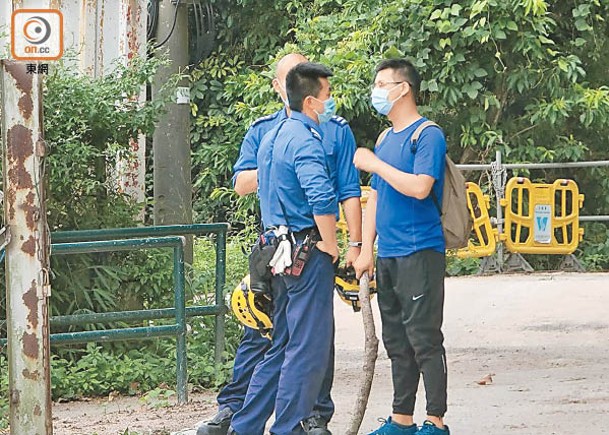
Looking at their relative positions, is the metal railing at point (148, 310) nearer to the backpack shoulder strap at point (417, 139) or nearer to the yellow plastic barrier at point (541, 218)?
the backpack shoulder strap at point (417, 139)

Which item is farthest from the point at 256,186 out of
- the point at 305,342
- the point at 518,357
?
the point at 518,357

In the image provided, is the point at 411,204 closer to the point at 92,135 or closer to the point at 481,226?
the point at 92,135

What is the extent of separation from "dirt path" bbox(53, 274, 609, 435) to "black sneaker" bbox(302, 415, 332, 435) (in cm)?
51

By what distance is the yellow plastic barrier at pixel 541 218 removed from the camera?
13.9 metres

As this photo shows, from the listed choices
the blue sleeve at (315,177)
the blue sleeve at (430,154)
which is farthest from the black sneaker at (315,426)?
the blue sleeve at (430,154)

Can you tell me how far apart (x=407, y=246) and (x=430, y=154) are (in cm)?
45

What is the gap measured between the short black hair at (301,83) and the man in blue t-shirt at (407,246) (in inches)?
13.2

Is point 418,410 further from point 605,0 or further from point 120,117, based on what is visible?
point 605,0

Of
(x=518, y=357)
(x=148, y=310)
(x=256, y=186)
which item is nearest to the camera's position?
(x=256, y=186)

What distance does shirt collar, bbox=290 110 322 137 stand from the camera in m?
5.74

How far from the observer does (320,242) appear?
5602mm

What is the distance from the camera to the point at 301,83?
19.1 ft

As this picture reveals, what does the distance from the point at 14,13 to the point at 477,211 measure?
9.15 metres

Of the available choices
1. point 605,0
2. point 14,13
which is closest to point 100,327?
point 14,13
